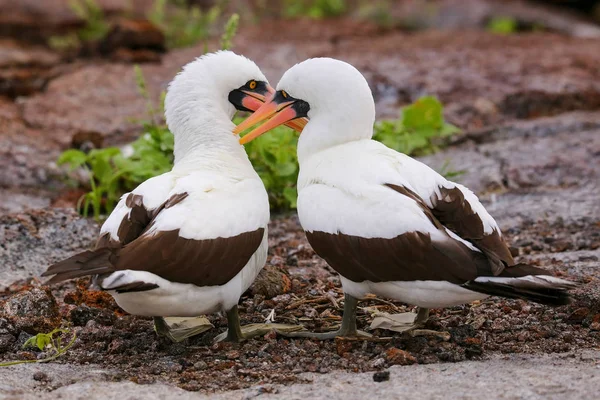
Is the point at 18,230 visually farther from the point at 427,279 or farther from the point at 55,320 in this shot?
the point at 427,279

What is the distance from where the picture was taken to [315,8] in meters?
16.7

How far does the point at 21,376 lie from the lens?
4.41 m

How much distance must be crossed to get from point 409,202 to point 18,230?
3.23 m

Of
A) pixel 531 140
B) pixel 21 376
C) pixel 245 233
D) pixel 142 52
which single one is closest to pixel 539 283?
pixel 245 233

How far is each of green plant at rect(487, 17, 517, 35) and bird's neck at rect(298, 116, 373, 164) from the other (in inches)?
431

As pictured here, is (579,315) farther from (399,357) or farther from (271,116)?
(271,116)

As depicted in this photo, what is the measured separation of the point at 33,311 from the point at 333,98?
6.57ft

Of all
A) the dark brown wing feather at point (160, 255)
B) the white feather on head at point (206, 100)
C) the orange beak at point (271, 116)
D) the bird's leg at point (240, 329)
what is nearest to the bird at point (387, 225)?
the bird's leg at point (240, 329)

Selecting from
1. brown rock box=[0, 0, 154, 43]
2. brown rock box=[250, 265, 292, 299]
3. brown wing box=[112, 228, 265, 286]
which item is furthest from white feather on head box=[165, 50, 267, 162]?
brown rock box=[0, 0, 154, 43]

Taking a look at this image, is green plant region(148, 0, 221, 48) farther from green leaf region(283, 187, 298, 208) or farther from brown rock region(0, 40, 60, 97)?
green leaf region(283, 187, 298, 208)

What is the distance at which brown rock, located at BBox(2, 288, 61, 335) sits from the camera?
4.98 meters

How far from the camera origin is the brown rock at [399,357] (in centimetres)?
444

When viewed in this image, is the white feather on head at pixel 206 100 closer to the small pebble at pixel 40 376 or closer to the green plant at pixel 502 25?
the small pebble at pixel 40 376

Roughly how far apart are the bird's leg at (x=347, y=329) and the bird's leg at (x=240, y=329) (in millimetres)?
100
